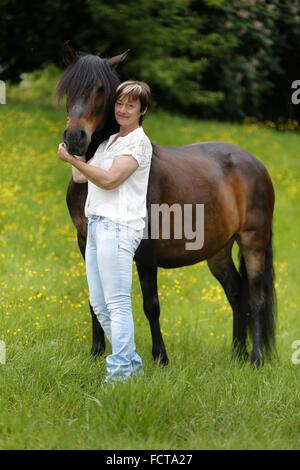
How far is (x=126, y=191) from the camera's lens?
4.50 meters

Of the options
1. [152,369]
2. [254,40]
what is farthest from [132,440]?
[254,40]

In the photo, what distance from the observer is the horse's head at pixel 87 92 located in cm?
448

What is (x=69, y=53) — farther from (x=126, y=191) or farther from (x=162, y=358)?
(x=162, y=358)

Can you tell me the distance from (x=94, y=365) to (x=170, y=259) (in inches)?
36.5

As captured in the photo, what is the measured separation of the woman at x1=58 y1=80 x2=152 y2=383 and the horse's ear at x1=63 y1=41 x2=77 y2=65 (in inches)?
15.9

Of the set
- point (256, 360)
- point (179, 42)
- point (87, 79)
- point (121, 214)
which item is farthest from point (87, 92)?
point (179, 42)

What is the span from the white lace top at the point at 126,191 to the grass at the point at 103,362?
3.12 feet

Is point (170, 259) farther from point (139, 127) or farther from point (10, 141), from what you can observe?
point (10, 141)

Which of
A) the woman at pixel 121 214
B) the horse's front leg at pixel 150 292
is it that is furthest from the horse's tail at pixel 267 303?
the woman at pixel 121 214

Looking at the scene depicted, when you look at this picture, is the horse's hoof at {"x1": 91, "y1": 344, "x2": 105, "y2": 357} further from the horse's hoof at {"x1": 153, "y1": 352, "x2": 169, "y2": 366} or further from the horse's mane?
the horse's mane

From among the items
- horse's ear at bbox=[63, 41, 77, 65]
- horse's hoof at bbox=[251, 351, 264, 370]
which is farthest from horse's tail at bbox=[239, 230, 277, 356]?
horse's ear at bbox=[63, 41, 77, 65]

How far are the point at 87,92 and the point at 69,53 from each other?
35 centimetres

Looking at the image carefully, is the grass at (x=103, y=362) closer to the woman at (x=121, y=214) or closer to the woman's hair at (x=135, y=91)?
the woman at (x=121, y=214)
